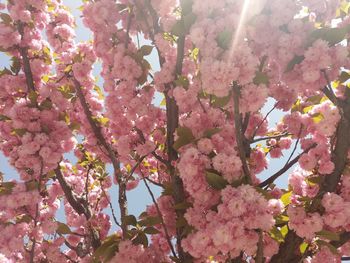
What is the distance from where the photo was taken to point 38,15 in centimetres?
588

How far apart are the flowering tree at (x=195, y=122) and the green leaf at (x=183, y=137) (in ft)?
0.04

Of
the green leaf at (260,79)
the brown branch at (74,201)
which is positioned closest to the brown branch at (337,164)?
the green leaf at (260,79)

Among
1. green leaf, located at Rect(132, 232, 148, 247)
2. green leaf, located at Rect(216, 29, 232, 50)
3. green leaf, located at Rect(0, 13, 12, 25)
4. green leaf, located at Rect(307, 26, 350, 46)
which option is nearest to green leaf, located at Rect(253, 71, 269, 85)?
green leaf, located at Rect(216, 29, 232, 50)

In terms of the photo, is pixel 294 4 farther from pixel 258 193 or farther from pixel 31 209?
pixel 31 209

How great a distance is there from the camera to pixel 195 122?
3871 mm

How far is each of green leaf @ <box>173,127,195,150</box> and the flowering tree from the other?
0.04ft

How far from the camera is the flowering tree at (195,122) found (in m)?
3.41

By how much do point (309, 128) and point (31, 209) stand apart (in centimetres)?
337

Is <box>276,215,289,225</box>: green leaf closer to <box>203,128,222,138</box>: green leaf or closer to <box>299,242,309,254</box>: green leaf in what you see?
<box>299,242,309,254</box>: green leaf

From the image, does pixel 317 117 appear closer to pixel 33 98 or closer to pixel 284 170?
pixel 284 170

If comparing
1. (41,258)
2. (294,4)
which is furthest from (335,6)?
(41,258)

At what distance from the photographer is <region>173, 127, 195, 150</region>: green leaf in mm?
3678

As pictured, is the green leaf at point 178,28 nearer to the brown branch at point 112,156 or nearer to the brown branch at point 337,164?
the brown branch at point 337,164

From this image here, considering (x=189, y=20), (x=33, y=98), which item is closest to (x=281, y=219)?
(x=189, y=20)
